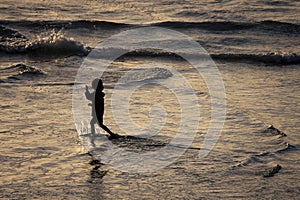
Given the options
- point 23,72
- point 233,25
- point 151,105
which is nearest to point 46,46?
point 23,72

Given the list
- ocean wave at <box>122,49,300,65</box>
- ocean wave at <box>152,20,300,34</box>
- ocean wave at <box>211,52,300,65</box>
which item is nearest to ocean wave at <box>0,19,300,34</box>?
ocean wave at <box>152,20,300,34</box>

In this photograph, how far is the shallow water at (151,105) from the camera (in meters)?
6.29

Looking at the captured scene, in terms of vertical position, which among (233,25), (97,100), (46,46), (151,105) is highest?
(233,25)

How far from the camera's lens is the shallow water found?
629cm

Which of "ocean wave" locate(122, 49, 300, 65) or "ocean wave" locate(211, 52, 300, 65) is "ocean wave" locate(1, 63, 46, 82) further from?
"ocean wave" locate(211, 52, 300, 65)

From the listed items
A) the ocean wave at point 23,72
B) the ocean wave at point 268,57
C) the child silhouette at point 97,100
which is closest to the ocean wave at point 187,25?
the ocean wave at point 268,57

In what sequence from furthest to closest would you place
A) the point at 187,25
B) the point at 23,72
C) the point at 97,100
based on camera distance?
1. the point at 187,25
2. the point at 23,72
3. the point at 97,100

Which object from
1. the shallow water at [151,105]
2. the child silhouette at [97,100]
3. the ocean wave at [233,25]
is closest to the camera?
the shallow water at [151,105]

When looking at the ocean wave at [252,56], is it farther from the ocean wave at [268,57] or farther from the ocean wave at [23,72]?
the ocean wave at [23,72]

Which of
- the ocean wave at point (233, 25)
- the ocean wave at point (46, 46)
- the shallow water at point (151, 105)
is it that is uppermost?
the ocean wave at point (233, 25)

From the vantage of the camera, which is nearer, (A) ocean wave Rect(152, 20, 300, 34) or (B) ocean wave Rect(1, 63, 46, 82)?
(B) ocean wave Rect(1, 63, 46, 82)

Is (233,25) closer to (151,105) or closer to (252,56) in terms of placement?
(252,56)

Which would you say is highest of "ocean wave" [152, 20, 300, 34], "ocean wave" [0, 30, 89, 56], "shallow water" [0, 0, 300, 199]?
"ocean wave" [152, 20, 300, 34]

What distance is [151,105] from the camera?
8664 millimetres
